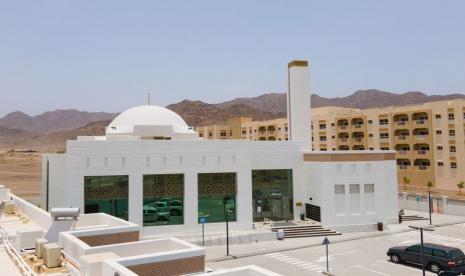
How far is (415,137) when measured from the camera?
71.4 m

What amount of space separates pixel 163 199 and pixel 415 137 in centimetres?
5447

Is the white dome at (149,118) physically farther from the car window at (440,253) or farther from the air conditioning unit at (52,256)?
the air conditioning unit at (52,256)

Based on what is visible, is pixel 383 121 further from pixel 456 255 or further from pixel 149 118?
pixel 456 255

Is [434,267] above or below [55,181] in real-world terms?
below

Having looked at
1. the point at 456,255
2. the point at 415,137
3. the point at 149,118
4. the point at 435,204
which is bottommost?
the point at 456,255

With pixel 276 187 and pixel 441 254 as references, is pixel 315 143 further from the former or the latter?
pixel 441 254

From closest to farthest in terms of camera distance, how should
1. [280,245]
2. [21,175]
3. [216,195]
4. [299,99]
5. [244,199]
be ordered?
[280,245]
[216,195]
[244,199]
[299,99]
[21,175]

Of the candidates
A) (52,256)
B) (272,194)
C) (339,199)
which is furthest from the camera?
(272,194)

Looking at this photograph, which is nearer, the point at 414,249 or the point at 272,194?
the point at 414,249

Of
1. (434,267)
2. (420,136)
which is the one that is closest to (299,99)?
(434,267)

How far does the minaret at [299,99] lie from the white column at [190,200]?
13.2 m

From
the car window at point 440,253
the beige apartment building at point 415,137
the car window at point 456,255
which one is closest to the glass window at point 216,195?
the car window at point 440,253

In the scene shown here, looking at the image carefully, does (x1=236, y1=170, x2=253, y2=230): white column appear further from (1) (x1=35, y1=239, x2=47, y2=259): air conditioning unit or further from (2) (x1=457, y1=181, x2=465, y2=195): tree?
(2) (x1=457, y1=181, x2=465, y2=195): tree

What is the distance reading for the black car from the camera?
24078 mm
